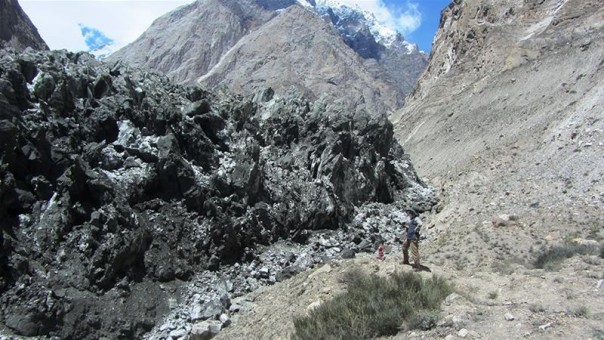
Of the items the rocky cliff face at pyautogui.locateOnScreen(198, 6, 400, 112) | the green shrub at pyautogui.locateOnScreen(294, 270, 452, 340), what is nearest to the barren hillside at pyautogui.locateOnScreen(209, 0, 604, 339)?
the green shrub at pyautogui.locateOnScreen(294, 270, 452, 340)

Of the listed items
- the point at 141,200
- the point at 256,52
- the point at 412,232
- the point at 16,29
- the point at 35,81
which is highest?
the point at 256,52

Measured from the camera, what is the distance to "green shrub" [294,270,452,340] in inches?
311

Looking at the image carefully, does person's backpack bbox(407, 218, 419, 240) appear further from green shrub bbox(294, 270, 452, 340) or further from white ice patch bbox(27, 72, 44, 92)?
white ice patch bbox(27, 72, 44, 92)

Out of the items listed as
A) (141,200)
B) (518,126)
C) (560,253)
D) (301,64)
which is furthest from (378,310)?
(301,64)

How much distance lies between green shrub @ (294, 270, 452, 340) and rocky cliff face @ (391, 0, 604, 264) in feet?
18.5

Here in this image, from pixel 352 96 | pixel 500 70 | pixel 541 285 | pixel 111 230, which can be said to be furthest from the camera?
pixel 352 96

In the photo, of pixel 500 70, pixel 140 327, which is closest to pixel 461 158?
pixel 500 70

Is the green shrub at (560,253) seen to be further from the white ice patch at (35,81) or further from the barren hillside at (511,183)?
the white ice patch at (35,81)

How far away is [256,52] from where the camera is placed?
382 ft

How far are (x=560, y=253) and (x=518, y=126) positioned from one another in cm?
1851

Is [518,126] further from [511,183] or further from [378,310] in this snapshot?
[378,310]

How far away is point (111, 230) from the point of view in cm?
1325

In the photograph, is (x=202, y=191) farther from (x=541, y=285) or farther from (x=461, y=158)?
(x=461, y=158)

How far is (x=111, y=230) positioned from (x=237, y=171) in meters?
5.07
